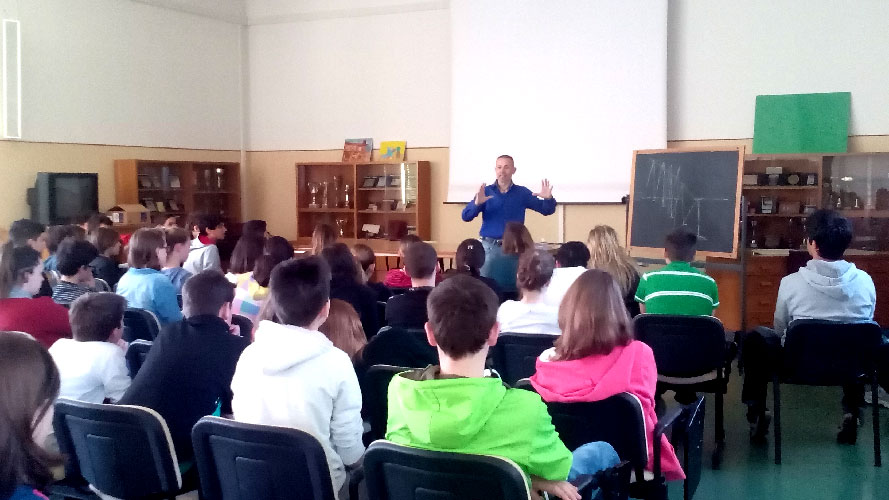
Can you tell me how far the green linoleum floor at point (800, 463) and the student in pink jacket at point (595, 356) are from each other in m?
1.27

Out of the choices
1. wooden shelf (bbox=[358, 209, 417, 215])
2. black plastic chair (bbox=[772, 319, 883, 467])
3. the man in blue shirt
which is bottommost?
black plastic chair (bbox=[772, 319, 883, 467])

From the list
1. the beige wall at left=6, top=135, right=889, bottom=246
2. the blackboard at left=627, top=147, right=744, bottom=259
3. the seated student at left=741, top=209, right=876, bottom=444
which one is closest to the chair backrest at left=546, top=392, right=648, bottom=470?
the seated student at left=741, top=209, right=876, bottom=444

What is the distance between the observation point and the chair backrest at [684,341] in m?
4.05

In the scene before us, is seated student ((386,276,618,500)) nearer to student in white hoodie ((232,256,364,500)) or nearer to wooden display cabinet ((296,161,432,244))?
student in white hoodie ((232,256,364,500))

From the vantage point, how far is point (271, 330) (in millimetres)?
2549

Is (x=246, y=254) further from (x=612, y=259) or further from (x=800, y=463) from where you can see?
(x=800, y=463)

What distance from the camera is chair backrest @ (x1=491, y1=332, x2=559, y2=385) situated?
11.7 feet

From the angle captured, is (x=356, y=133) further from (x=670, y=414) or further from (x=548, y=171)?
(x=670, y=414)

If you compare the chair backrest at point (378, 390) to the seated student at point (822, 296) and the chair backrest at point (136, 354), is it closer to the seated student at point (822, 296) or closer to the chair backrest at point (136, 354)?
the chair backrest at point (136, 354)

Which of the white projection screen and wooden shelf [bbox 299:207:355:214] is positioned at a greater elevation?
the white projection screen

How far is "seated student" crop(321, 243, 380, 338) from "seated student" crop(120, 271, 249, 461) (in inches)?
51.6

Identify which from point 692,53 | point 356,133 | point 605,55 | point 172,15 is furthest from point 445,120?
point 172,15

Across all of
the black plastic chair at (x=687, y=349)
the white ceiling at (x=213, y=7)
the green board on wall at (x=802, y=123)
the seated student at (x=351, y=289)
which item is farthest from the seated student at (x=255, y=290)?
the white ceiling at (x=213, y=7)

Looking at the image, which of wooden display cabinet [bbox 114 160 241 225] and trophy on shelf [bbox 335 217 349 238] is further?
trophy on shelf [bbox 335 217 349 238]
